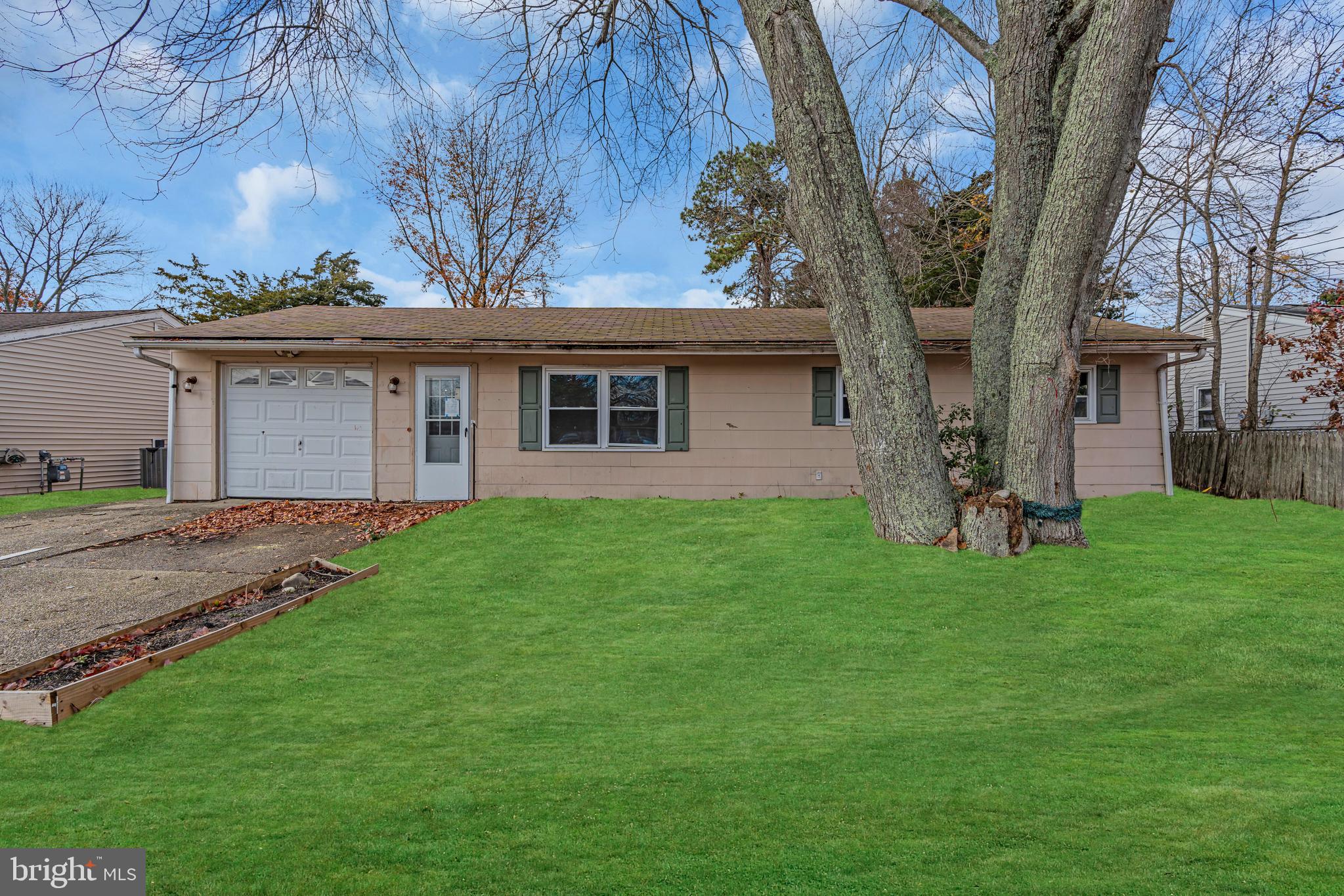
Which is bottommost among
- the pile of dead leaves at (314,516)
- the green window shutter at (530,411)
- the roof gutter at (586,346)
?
the pile of dead leaves at (314,516)

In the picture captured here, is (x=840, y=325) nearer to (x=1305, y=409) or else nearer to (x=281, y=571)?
(x=281, y=571)

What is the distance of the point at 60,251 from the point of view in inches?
918

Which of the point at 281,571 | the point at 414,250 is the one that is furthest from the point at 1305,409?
the point at 414,250

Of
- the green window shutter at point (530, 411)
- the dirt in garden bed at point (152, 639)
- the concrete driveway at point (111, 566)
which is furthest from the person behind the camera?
the green window shutter at point (530, 411)

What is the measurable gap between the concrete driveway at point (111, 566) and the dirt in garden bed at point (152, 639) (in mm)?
240

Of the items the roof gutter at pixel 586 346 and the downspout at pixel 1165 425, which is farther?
the downspout at pixel 1165 425

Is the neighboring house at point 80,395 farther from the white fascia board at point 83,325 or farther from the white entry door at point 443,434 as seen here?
the white entry door at point 443,434

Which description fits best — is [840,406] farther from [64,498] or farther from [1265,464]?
[64,498]

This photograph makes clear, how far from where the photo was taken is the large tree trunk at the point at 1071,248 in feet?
17.7

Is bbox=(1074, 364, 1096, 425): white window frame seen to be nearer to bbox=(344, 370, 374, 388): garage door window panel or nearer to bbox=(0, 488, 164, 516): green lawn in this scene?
bbox=(344, 370, 374, 388): garage door window panel

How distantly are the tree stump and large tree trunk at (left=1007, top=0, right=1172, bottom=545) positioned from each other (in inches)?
8.1

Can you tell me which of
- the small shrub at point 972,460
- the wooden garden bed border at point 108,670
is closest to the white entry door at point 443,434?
the wooden garden bed border at point 108,670

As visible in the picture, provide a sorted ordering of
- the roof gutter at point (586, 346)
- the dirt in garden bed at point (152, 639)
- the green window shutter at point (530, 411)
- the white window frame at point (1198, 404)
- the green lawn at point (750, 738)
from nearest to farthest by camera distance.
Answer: the green lawn at point (750, 738) < the dirt in garden bed at point (152, 639) < the roof gutter at point (586, 346) < the green window shutter at point (530, 411) < the white window frame at point (1198, 404)

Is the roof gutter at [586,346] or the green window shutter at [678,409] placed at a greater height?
the roof gutter at [586,346]
